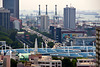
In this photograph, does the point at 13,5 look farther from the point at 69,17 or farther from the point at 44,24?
the point at 69,17

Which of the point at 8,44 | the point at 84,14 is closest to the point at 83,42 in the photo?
the point at 8,44

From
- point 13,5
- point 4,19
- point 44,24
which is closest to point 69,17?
point 44,24

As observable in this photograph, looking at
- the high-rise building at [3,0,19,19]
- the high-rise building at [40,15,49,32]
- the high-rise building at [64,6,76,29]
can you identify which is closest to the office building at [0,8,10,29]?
the high-rise building at [40,15,49,32]

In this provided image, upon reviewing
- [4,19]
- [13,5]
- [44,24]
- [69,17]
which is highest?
[13,5]

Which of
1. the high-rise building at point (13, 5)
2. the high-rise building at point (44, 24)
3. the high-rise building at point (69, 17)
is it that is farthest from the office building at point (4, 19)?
the high-rise building at point (13, 5)

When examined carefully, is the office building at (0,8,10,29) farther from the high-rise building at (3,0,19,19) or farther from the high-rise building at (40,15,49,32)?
the high-rise building at (3,0,19,19)

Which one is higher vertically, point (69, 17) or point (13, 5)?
point (13, 5)

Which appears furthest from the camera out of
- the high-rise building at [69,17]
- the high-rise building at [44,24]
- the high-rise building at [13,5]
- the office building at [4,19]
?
the high-rise building at [13,5]

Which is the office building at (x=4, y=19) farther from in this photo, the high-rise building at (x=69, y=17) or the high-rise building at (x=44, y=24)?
the high-rise building at (x=69, y=17)

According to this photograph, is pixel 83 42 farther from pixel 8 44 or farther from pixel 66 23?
pixel 66 23

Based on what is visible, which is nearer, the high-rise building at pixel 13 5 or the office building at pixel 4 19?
the office building at pixel 4 19
